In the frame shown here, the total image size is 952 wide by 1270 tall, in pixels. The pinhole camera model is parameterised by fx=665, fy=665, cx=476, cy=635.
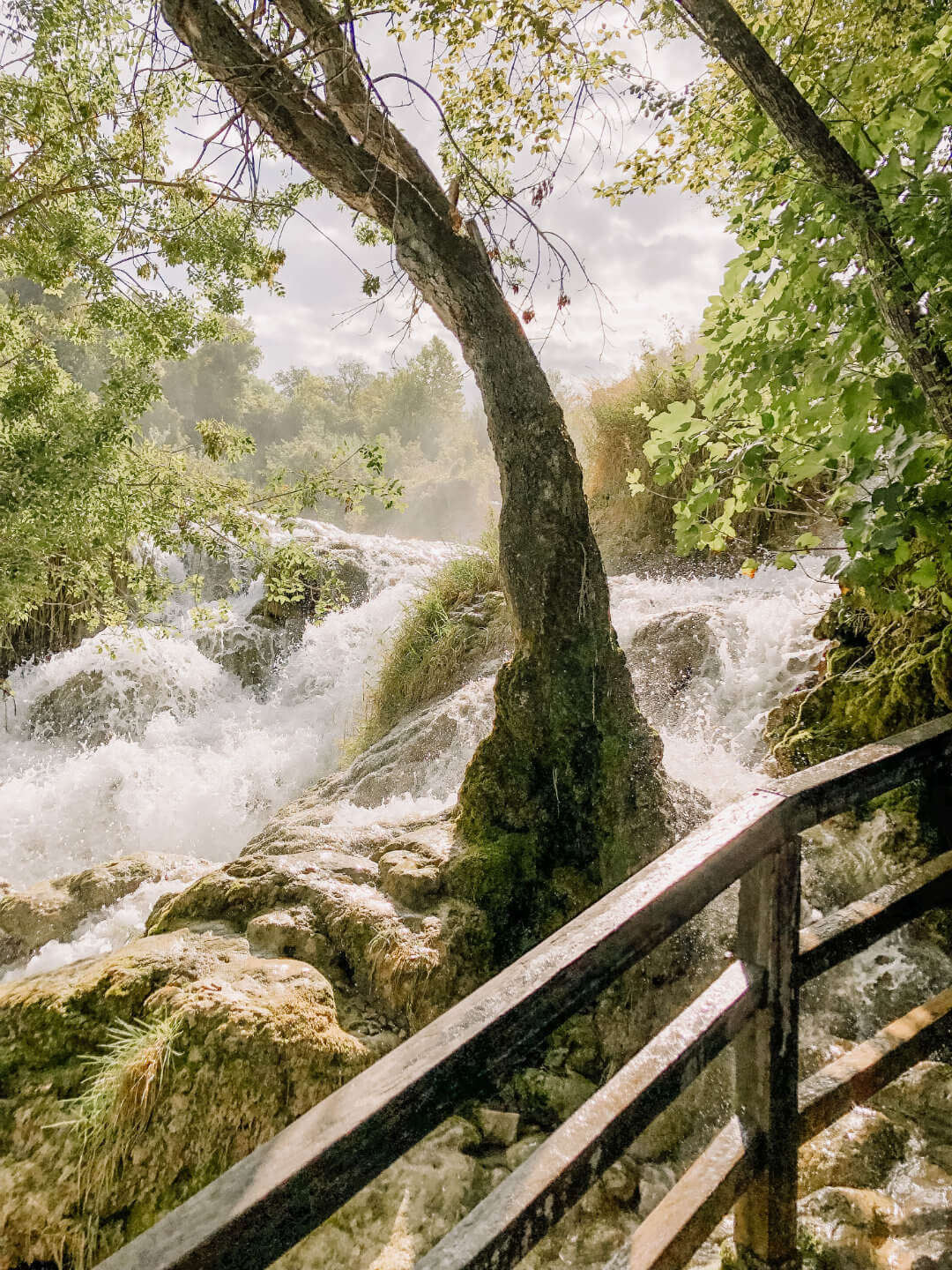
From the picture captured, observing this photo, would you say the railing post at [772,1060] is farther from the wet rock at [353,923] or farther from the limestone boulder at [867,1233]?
the wet rock at [353,923]

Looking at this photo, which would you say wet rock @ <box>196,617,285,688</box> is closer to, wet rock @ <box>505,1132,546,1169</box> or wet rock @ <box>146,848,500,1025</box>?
wet rock @ <box>146,848,500,1025</box>

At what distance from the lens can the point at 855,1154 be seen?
6.73 ft

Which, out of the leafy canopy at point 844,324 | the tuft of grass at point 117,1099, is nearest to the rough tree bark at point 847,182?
the leafy canopy at point 844,324

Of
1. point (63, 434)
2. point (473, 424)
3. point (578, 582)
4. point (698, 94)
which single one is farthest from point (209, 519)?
point (473, 424)

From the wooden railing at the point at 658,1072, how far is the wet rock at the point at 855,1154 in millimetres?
529

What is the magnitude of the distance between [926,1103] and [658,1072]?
5.77ft

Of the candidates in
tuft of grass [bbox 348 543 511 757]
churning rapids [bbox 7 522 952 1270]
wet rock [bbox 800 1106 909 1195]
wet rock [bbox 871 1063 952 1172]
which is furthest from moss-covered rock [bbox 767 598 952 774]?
tuft of grass [bbox 348 543 511 757]

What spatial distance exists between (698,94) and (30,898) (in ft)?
18.3

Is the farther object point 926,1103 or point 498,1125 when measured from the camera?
point 498,1125

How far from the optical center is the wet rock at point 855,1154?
1.97 meters

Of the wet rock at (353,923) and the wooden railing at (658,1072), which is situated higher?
the wooden railing at (658,1072)

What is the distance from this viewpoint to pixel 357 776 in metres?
6.29

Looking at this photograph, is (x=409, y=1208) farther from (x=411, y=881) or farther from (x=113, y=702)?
(x=113, y=702)

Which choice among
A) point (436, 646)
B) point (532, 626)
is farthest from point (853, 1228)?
point (436, 646)
